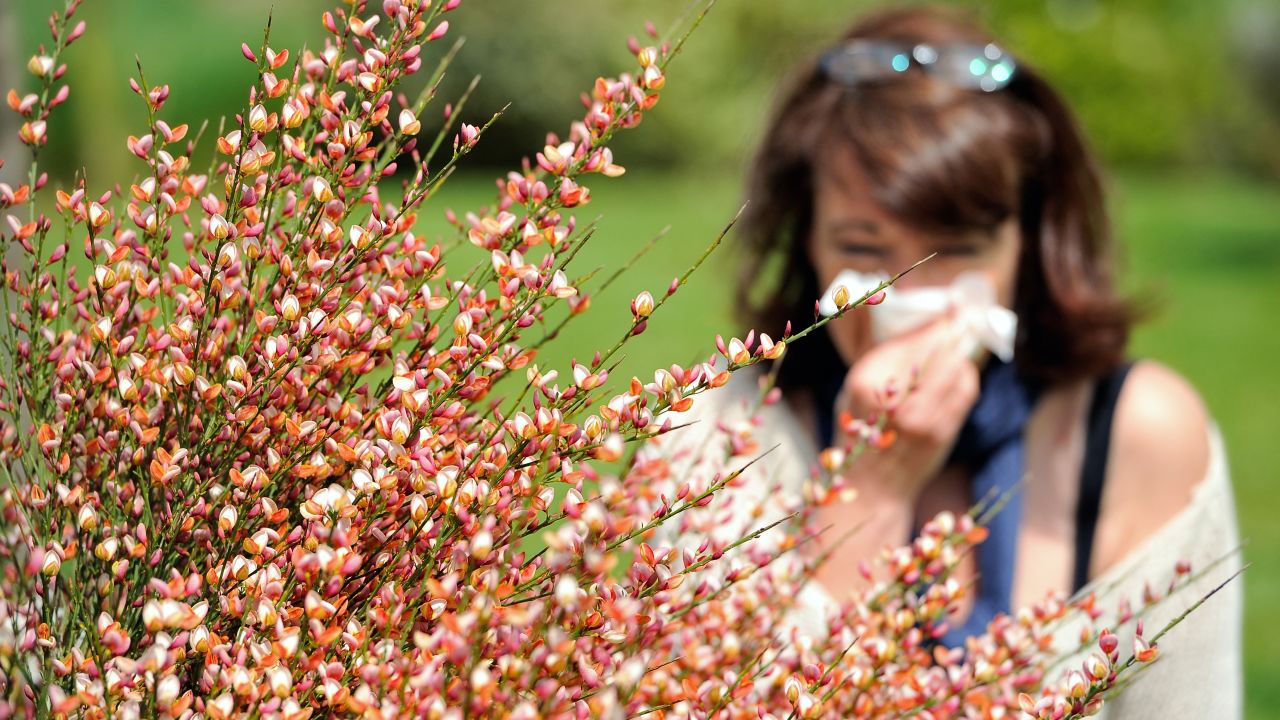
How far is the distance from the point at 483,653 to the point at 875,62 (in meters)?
1.74

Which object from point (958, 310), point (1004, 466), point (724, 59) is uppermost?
point (724, 59)

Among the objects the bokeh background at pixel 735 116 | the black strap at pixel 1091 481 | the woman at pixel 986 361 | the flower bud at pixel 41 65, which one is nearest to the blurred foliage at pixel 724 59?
the bokeh background at pixel 735 116

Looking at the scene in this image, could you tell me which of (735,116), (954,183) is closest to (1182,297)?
(954,183)

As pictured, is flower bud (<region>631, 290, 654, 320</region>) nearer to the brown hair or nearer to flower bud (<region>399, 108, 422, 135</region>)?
flower bud (<region>399, 108, 422, 135</region>)

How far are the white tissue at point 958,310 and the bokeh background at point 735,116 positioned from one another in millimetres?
4194

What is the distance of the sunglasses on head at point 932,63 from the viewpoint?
227cm

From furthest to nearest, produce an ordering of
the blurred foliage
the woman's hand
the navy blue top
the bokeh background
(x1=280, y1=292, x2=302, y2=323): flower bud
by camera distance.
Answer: the blurred foliage, the bokeh background, the navy blue top, the woman's hand, (x1=280, y1=292, x2=302, y2=323): flower bud

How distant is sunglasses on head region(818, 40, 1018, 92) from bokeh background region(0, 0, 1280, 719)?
161 inches

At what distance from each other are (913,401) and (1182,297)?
920 centimetres

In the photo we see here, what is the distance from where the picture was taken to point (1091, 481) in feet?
7.21

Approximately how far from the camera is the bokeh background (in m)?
8.84

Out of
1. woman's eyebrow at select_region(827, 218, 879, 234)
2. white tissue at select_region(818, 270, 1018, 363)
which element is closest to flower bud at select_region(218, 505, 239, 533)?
white tissue at select_region(818, 270, 1018, 363)

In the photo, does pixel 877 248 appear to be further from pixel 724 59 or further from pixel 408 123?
pixel 724 59

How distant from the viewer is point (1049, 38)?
63.0ft
